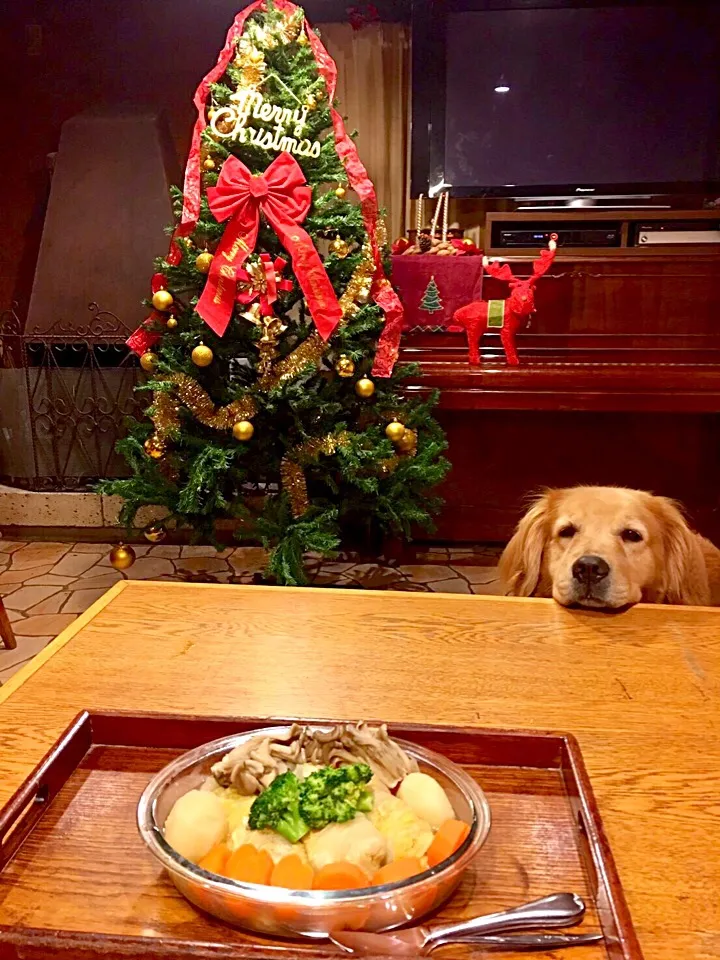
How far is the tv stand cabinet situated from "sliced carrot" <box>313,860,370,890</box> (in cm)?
224

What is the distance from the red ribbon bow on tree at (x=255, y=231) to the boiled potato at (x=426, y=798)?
69.2 inches

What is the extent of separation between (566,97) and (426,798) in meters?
4.15

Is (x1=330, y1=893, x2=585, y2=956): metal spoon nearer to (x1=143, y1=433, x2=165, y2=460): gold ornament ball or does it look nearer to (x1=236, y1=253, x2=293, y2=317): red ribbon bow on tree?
(x1=236, y1=253, x2=293, y2=317): red ribbon bow on tree

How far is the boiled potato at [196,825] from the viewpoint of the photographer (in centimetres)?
61

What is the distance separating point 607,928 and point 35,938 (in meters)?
0.42

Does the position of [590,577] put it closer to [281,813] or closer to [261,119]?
[281,813]

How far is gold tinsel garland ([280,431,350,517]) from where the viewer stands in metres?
Answer: 2.45

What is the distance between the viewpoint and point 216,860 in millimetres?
597

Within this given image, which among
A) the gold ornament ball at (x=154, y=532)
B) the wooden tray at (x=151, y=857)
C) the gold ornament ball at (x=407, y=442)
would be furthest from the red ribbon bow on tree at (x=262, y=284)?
the wooden tray at (x=151, y=857)

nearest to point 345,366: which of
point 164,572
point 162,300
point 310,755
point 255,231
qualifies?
point 255,231

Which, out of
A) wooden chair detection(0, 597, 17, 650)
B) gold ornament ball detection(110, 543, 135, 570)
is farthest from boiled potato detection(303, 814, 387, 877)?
gold ornament ball detection(110, 543, 135, 570)

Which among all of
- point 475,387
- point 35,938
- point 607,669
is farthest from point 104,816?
point 475,387

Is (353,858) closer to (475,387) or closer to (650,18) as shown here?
(475,387)

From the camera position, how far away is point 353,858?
0.58 metres
